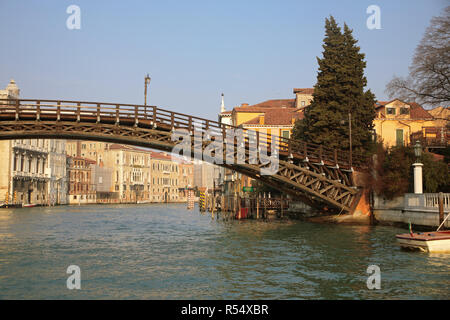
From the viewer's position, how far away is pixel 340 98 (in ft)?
97.3

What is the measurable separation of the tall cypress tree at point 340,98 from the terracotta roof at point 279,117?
538 inches

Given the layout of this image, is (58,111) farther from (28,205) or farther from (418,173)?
(28,205)

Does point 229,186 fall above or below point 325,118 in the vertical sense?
below

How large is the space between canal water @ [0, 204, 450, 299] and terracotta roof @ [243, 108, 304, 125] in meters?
24.2

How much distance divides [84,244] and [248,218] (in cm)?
1883

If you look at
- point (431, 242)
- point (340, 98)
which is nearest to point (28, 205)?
point (340, 98)

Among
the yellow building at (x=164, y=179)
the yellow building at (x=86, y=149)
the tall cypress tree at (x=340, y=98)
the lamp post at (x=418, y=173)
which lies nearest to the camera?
the lamp post at (x=418, y=173)

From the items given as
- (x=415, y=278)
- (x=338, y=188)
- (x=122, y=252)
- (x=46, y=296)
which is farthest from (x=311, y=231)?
(x=46, y=296)

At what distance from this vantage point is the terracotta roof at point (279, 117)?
1753 inches

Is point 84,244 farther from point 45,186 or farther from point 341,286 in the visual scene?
point 45,186

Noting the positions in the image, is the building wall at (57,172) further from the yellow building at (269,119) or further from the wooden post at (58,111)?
the wooden post at (58,111)

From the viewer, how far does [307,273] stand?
12.4m

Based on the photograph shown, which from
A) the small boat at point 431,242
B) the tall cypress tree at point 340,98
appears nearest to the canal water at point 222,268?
the small boat at point 431,242

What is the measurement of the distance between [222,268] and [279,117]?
1305 inches
